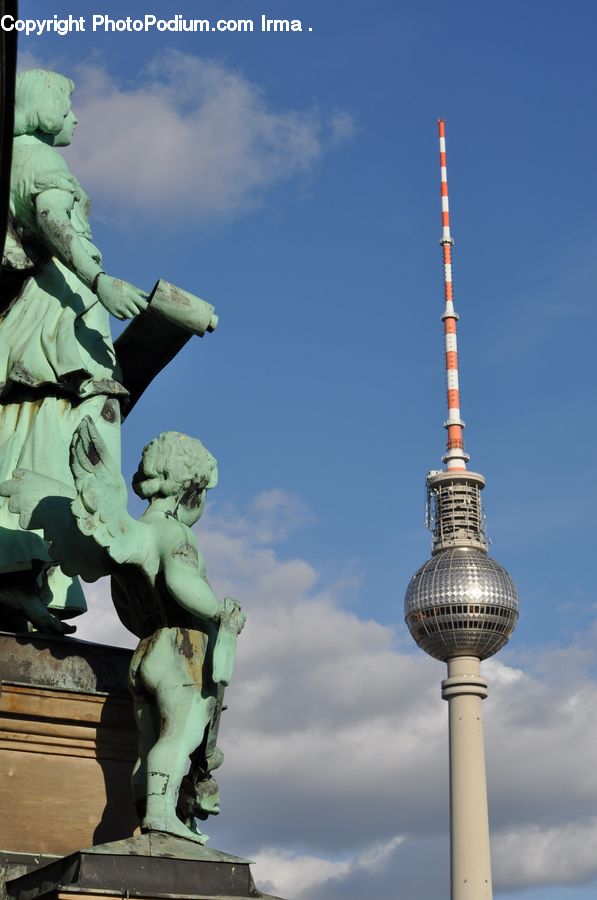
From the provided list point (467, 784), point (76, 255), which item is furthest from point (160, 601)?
point (467, 784)

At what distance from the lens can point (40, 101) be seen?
10023 millimetres

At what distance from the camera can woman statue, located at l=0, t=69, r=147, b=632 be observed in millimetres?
9102

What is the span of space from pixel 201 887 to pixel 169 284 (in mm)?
3630

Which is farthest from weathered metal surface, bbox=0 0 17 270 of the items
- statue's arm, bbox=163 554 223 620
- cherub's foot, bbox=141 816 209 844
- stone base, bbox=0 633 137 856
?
cherub's foot, bbox=141 816 209 844

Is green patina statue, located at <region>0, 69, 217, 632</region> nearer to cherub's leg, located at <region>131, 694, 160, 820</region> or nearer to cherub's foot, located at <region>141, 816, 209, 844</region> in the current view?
cherub's leg, located at <region>131, 694, 160, 820</region>

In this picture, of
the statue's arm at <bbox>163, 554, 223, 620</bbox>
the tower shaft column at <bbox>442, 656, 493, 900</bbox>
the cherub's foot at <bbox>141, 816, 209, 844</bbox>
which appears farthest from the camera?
the tower shaft column at <bbox>442, 656, 493, 900</bbox>

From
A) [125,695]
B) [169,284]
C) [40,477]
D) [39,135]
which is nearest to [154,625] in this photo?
[125,695]

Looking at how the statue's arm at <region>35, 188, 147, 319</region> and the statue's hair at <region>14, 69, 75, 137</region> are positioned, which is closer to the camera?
the statue's arm at <region>35, 188, 147, 319</region>

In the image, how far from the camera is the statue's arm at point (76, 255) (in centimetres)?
909

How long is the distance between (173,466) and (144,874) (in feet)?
7.20

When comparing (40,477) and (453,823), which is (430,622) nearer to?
(453,823)

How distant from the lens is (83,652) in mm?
8352

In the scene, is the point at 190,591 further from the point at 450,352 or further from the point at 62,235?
the point at 450,352

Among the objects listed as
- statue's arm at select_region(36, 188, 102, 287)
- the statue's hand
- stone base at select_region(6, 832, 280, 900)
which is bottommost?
stone base at select_region(6, 832, 280, 900)
